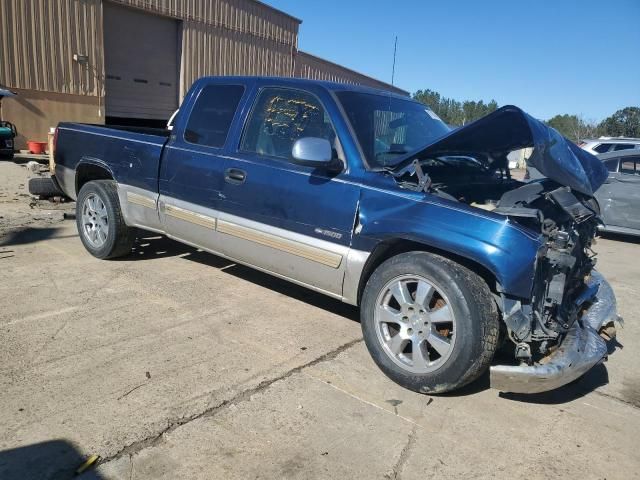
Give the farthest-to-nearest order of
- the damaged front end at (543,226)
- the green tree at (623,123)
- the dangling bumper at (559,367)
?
1. the green tree at (623,123)
2. the damaged front end at (543,226)
3. the dangling bumper at (559,367)

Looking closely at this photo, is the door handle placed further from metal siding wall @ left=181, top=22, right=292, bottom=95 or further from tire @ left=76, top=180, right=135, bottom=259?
metal siding wall @ left=181, top=22, right=292, bottom=95

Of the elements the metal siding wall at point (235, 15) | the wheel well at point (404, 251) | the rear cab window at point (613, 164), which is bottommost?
the wheel well at point (404, 251)

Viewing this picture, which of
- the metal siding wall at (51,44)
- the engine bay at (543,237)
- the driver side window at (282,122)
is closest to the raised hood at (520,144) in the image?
the engine bay at (543,237)

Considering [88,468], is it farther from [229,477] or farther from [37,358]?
[37,358]

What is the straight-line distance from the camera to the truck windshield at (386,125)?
3864mm

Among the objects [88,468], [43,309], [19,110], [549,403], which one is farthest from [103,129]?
[19,110]

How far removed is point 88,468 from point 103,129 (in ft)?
13.2

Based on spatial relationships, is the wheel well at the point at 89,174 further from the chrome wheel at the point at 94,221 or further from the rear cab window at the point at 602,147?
the rear cab window at the point at 602,147

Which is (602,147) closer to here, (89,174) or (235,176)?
(235,176)

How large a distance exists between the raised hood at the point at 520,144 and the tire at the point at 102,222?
10.2 ft

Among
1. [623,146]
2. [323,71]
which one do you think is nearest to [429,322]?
[623,146]

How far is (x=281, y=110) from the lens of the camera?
4230 mm

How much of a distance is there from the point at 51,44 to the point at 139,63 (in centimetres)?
319

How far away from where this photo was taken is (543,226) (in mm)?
3172
